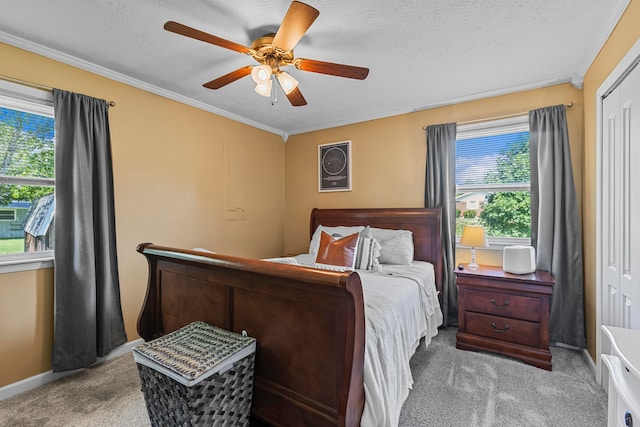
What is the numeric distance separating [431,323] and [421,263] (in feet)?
2.24

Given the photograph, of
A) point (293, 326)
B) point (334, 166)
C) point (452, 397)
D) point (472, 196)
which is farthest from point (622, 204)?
point (334, 166)

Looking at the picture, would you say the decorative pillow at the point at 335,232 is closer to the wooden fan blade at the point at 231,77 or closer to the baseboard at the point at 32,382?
the wooden fan blade at the point at 231,77

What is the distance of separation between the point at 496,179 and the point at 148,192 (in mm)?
3548

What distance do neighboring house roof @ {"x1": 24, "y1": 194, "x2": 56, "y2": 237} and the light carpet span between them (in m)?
1.17

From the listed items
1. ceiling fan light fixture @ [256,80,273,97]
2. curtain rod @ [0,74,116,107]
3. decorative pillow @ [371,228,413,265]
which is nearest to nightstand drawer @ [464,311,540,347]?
decorative pillow @ [371,228,413,265]

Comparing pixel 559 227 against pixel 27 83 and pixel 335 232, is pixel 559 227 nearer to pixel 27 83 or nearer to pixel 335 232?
pixel 335 232

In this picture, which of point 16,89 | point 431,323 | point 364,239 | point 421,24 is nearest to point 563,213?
point 431,323

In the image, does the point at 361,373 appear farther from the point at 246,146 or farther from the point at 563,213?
the point at 246,146

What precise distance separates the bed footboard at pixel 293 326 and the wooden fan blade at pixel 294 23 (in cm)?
126

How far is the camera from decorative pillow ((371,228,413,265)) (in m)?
3.00

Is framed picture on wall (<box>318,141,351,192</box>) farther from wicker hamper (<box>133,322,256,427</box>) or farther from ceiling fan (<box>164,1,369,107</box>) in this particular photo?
wicker hamper (<box>133,322,256,427</box>)

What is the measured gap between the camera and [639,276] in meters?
1.58

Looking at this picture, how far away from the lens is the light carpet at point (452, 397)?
178cm

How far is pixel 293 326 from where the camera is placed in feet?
4.84
